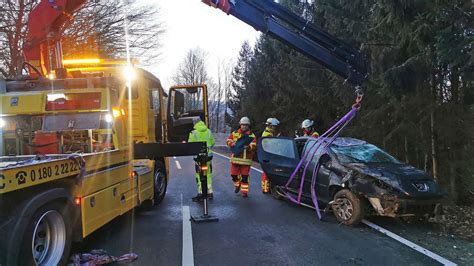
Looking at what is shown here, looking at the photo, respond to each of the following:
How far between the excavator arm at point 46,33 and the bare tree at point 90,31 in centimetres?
959

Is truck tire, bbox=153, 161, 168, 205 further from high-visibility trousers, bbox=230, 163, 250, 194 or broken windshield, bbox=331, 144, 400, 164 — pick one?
broken windshield, bbox=331, 144, 400, 164

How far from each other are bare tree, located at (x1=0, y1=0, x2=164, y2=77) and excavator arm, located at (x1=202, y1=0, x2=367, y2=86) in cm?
1004

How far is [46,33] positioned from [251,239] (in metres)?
5.17

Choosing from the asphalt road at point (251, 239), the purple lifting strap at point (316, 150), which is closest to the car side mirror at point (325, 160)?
the purple lifting strap at point (316, 150)

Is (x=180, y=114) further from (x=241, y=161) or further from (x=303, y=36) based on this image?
(x=303, y=36)

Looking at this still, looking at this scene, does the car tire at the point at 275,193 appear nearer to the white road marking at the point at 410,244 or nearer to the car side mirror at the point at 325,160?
the car side mirror at the point at 325,160

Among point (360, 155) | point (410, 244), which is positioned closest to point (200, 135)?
point (360, 155)

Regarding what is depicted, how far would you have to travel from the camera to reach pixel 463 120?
36.0 feet

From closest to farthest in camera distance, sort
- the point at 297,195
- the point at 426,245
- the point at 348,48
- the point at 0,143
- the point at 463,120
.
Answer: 1. the point at 426,245
2. the point at 0,143
3. the point at 297,195
4. the point at 348,48
5. the point at 463,120

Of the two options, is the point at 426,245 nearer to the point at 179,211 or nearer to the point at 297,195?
the point at 297,195

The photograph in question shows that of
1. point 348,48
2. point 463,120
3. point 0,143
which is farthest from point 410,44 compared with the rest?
point 0,143

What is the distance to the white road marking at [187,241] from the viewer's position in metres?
5.54

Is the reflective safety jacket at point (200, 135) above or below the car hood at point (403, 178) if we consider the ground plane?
above

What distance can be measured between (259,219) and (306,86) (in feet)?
32.1
